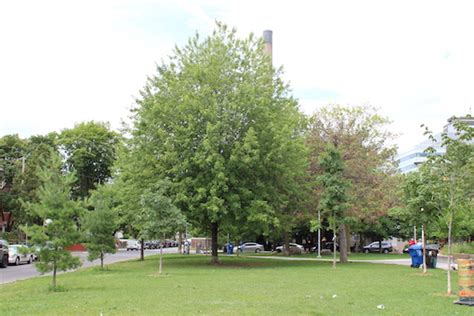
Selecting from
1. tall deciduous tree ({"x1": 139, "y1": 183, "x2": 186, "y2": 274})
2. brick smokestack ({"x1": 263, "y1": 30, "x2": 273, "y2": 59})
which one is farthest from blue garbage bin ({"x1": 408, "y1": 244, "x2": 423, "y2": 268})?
brick smokestack ({"x1": 263, "y1": 30, "x2": 273, "y2": 59})

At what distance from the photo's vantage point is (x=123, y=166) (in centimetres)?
3409

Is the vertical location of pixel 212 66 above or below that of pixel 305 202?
above

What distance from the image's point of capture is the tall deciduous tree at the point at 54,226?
690 inches

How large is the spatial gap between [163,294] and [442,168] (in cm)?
938

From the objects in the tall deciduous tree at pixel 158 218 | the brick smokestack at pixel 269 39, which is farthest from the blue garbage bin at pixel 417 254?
the brick smokestack at pixel 269 39

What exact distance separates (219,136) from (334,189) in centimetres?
717

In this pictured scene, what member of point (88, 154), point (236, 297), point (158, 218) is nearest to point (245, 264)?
point (158, 218)

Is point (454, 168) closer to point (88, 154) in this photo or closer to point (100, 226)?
point (100, 226)

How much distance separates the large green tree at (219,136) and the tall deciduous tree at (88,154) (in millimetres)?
38699

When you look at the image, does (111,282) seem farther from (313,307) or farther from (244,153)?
(244,153)

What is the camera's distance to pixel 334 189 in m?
30.9

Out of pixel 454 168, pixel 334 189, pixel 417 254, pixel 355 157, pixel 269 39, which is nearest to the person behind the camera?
pixel 454 168

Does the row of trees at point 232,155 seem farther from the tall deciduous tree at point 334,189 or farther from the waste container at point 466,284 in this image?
the waste container at point 466,284

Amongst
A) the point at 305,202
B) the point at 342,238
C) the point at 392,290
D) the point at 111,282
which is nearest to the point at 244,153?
the point at 305,202
